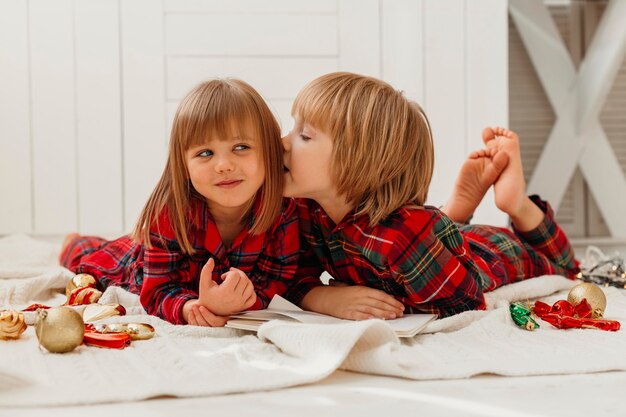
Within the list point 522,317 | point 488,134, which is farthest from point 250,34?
point 522,317

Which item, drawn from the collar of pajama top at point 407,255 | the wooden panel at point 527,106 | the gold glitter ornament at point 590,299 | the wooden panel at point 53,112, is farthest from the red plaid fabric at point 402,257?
the wooden panel at point 527,106

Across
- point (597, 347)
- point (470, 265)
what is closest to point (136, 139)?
point (470, 265)

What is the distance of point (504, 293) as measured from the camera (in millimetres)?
1345

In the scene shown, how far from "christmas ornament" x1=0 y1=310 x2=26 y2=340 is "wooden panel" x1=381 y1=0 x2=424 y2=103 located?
1.56 m

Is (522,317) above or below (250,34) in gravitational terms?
below

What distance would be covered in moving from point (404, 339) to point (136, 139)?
4.94ft

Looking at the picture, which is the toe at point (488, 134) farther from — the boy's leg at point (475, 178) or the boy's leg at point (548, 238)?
the boy's leg at point (548, 238)

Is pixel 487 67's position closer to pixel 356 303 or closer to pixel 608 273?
pixel 608 273

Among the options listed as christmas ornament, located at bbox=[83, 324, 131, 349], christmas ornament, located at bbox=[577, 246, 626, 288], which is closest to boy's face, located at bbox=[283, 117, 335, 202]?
christmas ornament, located at bbox=[83, 324, 131, 349]

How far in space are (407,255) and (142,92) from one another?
1437 millimetres

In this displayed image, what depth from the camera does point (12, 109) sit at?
2.32 metres

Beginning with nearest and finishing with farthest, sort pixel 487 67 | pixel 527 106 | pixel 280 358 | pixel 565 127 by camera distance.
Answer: pixel 280 358 → pixel 487 67 → pixel 565 127 → pixel 527 106

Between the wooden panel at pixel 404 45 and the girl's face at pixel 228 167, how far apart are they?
1298 mm

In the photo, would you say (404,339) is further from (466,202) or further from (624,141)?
(624,141)
